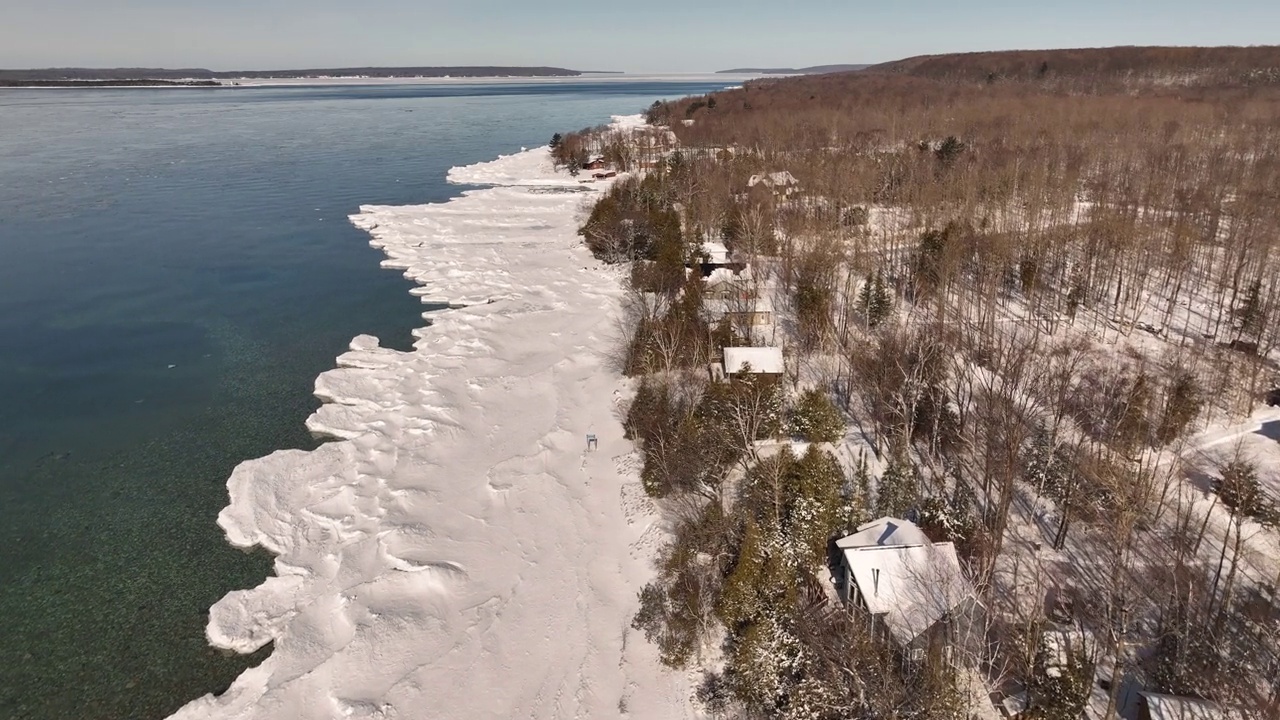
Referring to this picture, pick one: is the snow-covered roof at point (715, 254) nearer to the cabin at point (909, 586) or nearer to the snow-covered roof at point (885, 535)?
the snow-covered roof at point (885, 535)

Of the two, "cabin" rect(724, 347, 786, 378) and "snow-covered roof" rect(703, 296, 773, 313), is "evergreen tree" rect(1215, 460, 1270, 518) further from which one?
"snow-covered roof" rect(703, 296, 773, 313)

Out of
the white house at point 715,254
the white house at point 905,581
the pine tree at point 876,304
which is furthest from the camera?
the white house at point 715,254

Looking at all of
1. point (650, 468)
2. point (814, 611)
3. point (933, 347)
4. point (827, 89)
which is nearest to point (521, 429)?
point (650, 468)

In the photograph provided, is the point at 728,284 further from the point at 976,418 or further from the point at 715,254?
the point at 976,418

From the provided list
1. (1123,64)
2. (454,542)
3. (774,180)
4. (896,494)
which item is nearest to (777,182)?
(774,180)

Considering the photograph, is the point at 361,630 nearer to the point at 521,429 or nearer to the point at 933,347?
the point at 521,429

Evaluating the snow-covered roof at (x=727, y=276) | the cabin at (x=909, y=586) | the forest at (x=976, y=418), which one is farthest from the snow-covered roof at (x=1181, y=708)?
the snow-covered roof at (x=727, y=276)
